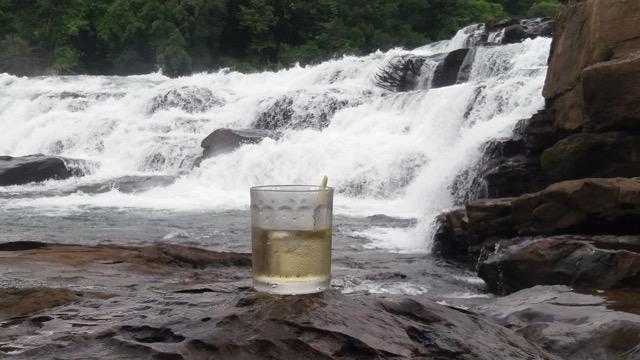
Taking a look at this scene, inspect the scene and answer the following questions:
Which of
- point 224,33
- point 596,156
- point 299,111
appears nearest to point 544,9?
point 224,33

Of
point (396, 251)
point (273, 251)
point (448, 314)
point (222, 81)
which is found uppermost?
point (222, 81)

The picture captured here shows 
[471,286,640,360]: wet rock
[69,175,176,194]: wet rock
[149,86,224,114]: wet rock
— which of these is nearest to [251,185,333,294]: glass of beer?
[471,286,640,360]: wet rock

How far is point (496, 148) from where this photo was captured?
1064 cm

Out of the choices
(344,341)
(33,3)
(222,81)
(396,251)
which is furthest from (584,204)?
(33,3)

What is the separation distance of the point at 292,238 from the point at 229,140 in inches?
575

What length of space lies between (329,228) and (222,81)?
2309 cm

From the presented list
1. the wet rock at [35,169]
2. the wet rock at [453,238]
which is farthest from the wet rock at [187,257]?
the wet rock at [35,169]

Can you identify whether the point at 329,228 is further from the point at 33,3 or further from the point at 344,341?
the point at 33,3

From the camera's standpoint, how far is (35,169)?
16.2 m

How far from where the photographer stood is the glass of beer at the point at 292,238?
173 cm

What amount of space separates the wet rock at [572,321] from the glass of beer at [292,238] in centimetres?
137

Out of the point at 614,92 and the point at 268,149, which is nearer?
the point at 614,92

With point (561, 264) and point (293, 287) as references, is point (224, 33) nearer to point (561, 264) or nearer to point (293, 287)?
point (561, 264)

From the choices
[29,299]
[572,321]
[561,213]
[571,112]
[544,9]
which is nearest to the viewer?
[29,299]
